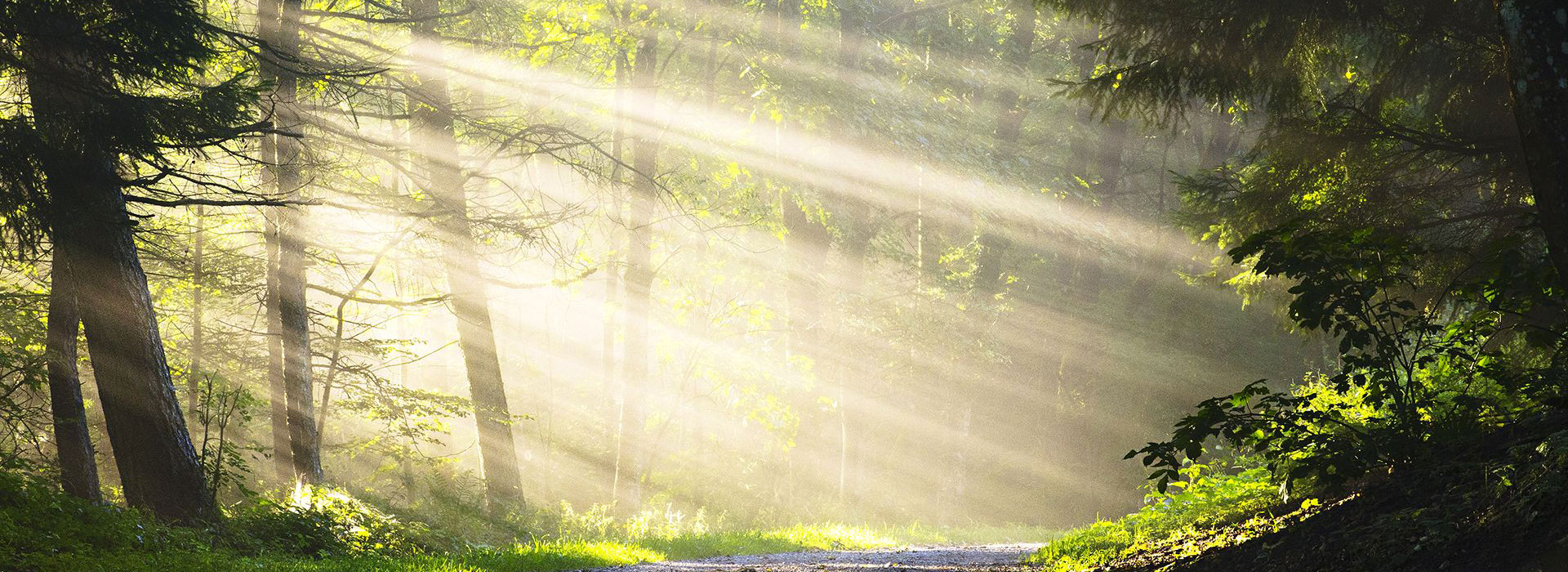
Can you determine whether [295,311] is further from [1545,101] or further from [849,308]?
[849,308]

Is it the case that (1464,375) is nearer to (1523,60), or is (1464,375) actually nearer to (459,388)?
(1523,60)

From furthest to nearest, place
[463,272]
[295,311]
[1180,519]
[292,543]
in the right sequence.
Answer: [463,272], [295,311], [292,543], [1180,519]

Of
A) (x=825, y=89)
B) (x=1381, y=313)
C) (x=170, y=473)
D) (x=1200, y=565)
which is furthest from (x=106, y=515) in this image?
(x=825, y=89)

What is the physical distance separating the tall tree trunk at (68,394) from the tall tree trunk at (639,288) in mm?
8677

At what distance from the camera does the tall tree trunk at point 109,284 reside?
22.7 ft

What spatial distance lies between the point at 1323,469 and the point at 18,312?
11.7 metres

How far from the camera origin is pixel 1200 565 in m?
5.08

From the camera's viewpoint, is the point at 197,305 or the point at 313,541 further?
the point at 197,305

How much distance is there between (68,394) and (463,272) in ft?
19.0

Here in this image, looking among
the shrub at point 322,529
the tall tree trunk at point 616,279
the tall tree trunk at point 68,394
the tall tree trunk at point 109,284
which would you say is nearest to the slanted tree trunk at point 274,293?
the tall tree trunk at point 68,394

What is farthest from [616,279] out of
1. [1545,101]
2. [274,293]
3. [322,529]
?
[1545,101]

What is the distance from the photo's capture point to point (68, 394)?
29.1 ft

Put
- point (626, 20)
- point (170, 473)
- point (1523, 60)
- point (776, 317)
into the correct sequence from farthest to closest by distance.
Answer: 1. point (776, 317)
2. point (626, 20)
3. point (170, 473)
4. point (1523, 60)

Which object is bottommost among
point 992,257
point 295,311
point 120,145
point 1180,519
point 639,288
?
point 1180,519
